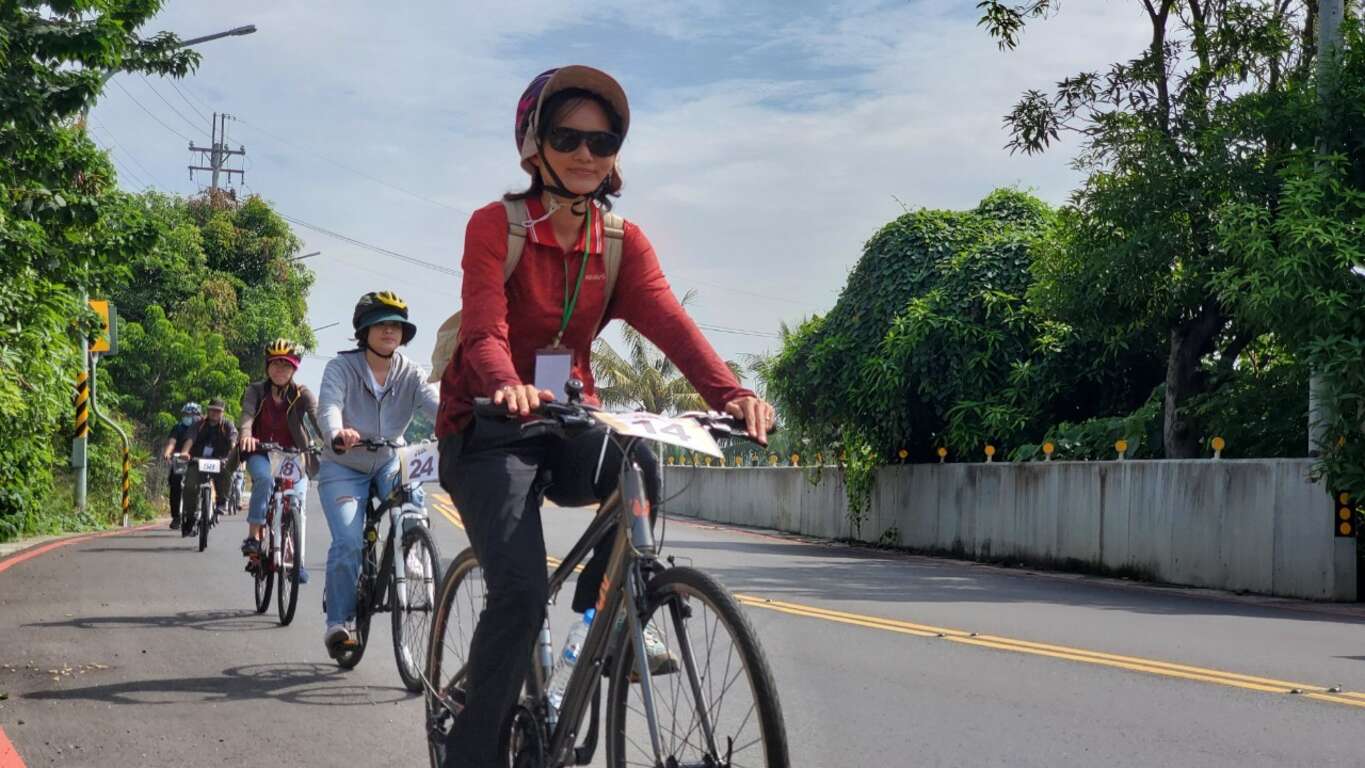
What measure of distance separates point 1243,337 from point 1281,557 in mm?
6108

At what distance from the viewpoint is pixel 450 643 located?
16.7 ft

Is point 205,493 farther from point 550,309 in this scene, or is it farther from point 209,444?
point 550,309

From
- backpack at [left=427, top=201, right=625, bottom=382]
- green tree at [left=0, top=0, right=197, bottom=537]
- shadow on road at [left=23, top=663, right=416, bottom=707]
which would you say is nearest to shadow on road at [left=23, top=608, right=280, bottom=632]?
shadow on road at [left=23, top=663, right=416, bottom=707]

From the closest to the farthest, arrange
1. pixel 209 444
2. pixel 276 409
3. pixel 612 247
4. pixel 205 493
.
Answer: pixel 612 247 < pixel 276 409 < pixel 205 493 < pixel 209 444

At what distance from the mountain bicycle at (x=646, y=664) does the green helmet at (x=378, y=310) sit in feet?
13.6

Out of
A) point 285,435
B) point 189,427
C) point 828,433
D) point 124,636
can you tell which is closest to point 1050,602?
point 285,435

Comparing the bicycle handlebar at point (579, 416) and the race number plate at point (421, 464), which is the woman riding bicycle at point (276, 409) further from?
the bicycle handlebar at point (579, 416)

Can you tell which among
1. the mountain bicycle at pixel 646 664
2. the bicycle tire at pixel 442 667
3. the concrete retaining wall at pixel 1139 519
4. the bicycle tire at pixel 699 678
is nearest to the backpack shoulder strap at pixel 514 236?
the mountain bicycle at pixel 646 664

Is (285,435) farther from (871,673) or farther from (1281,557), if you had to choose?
(1281,557)

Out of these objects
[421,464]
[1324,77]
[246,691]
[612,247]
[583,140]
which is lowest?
[246,691]

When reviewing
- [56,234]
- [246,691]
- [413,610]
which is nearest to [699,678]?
[413,610]

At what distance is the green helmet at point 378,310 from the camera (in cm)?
834

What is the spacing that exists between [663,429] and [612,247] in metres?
0.94

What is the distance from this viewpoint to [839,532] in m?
30.4
